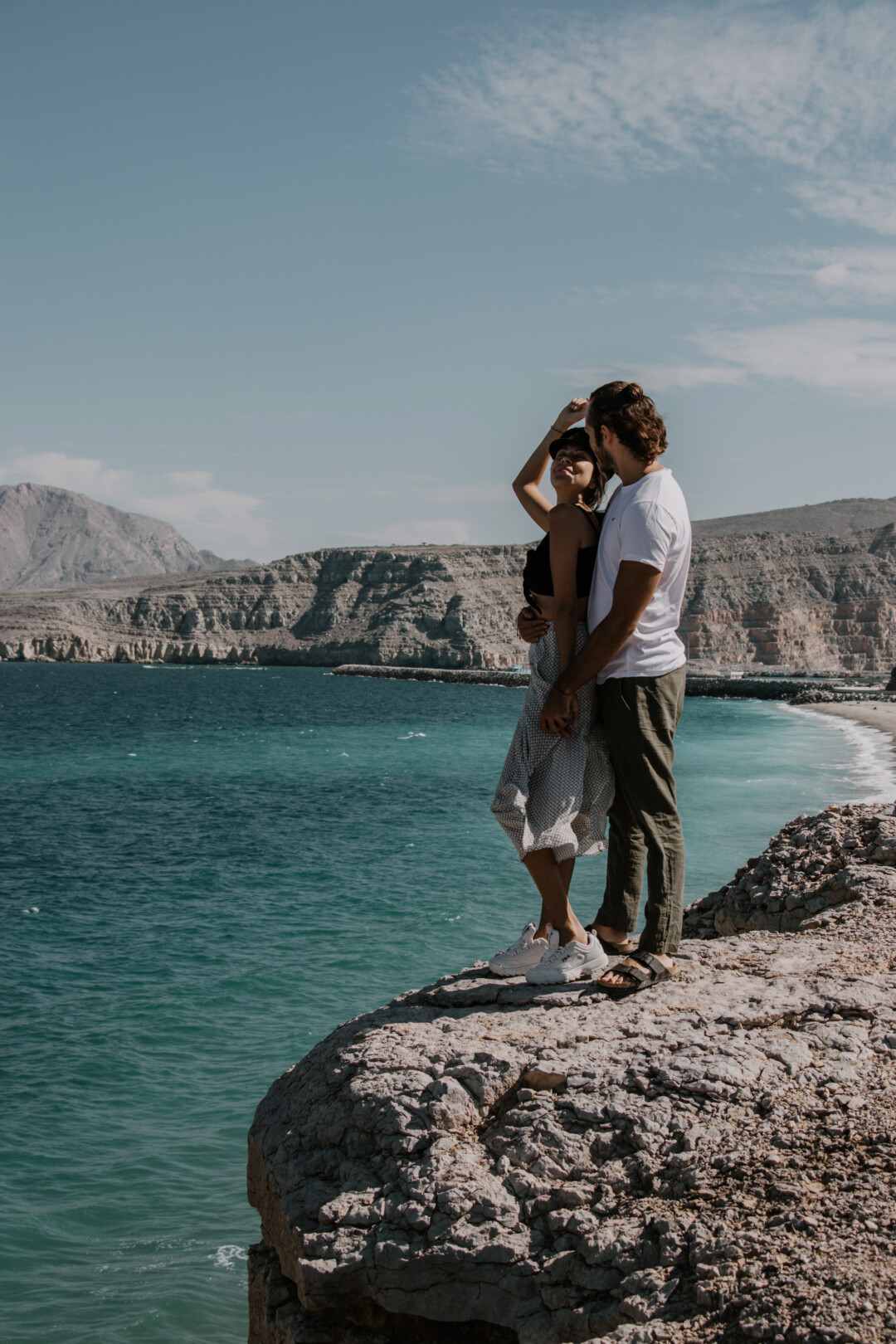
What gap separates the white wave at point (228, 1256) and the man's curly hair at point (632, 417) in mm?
5273

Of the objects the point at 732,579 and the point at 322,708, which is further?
the point at 732,579

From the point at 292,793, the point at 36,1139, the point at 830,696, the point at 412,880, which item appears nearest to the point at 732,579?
the point at 830,696

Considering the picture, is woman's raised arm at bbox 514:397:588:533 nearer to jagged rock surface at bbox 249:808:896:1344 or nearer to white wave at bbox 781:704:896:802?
jagged rock surface at bbox 249:808:896:1344

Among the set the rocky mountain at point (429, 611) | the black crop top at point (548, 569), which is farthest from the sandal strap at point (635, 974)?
the rocky mountain at point (429, 611)

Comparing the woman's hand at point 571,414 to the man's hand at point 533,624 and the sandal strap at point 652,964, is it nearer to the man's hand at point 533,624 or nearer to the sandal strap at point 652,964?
the man's hand at point 533,624

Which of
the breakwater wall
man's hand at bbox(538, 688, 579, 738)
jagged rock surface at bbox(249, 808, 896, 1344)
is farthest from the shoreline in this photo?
jagged rock surface at bbox(249, 808, 896, 1344)

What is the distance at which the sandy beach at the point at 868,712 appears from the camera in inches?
1653

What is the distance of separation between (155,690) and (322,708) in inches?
882

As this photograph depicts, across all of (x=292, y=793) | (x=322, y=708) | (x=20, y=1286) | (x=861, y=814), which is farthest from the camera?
(x=322, y=708)

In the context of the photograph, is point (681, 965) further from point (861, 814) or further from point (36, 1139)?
point (36, 1139)

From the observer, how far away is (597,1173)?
306 cm

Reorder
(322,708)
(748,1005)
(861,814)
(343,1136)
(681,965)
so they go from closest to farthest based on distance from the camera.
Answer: (343,1136)
(748,1005)
(681,965)
(861,814)
(322,708)

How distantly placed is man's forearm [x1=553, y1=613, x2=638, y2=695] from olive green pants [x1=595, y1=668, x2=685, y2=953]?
5.6 inches

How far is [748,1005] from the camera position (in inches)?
146
